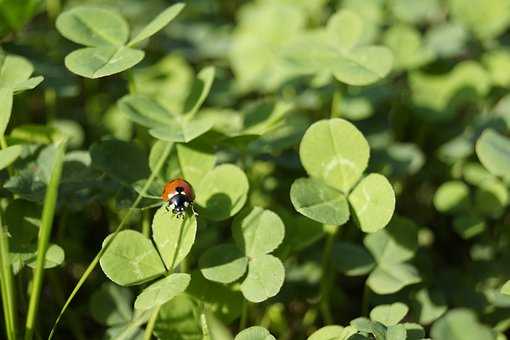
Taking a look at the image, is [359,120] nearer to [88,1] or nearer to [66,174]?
[66,174]

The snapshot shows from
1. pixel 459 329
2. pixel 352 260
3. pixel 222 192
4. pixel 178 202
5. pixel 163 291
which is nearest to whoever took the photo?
pixel 459 329

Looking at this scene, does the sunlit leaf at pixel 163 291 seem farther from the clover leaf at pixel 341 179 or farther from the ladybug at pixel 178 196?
the clover leaf at pixel 341 179

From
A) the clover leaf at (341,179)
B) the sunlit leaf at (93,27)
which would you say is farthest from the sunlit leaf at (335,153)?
the sunlit leaf at (93,27)

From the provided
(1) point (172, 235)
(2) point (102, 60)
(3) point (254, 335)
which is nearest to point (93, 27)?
(2) point (102, 60)

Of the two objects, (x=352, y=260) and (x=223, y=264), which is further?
(x=352, y=260)

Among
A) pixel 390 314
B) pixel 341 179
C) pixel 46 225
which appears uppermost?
pixel 46 225

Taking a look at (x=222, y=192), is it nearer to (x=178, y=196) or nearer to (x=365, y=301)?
(x=178, y=196)

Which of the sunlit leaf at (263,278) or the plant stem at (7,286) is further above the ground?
the plant stem at (7,286)
